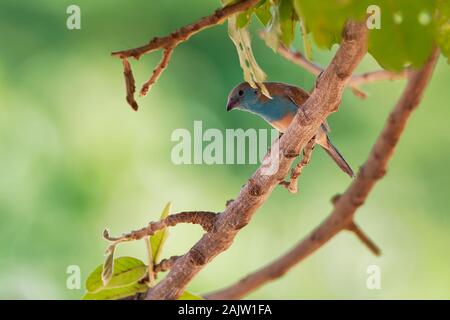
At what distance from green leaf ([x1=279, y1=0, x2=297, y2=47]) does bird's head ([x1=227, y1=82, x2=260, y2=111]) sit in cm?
56

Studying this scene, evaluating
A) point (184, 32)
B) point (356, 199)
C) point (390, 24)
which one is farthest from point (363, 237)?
point (390, 24)

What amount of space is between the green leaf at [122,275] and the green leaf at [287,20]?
16.5 inches

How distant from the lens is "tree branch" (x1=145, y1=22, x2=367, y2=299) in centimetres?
49

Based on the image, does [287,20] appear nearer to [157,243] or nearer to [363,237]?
[157,243]

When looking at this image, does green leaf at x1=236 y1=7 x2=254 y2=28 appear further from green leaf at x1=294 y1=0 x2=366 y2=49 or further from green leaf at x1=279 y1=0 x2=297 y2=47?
green leaf at x1=294 y1=0 x2=366 y2=49

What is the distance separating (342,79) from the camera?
1.71ft

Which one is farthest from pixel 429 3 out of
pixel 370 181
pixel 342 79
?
pixel 370 181

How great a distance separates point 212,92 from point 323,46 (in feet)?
6.45

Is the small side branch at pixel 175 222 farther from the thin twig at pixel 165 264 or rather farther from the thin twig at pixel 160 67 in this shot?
the thin twig at pixel 160 67

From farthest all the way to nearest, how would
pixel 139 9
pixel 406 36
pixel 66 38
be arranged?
pixel 139 9, pixel 66 38, pixel 406 36

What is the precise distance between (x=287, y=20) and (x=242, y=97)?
602 mm

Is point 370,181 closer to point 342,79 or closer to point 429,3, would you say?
point 342,79

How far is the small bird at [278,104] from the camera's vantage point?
1.03 meters

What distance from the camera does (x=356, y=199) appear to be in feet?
4.03
